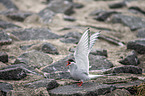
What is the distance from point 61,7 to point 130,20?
2.78 m

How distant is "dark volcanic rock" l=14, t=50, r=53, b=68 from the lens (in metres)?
3.62

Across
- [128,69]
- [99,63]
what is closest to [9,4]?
[99,63]

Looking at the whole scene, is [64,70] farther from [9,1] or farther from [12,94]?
[9,1]

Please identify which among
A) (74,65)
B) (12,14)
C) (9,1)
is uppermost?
(9,1)

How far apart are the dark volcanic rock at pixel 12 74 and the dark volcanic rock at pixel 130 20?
4.31 metres

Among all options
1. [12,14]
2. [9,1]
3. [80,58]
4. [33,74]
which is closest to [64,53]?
[33,74]

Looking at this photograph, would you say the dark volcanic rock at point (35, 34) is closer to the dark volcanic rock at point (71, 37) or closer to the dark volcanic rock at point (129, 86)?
the dark volcanic rock at point (71, 37)

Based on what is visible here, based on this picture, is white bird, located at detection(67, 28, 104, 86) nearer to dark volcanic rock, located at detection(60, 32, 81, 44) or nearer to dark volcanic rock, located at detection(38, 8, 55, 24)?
dark volcanic rock, located at detection(60, 32, 81, 44)

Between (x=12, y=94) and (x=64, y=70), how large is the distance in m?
1.25

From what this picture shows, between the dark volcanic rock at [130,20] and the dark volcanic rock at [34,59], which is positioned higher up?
the dark volcanic rock at [130,20]

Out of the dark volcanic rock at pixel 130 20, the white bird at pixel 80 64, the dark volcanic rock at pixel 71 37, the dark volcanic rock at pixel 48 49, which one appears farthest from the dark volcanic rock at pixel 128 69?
the dark volcanic rock at pixel 130 20

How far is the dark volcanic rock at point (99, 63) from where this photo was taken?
12.6 ft

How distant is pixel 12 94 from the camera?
2568mm

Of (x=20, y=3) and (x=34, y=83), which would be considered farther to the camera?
(x=20, y=3)
